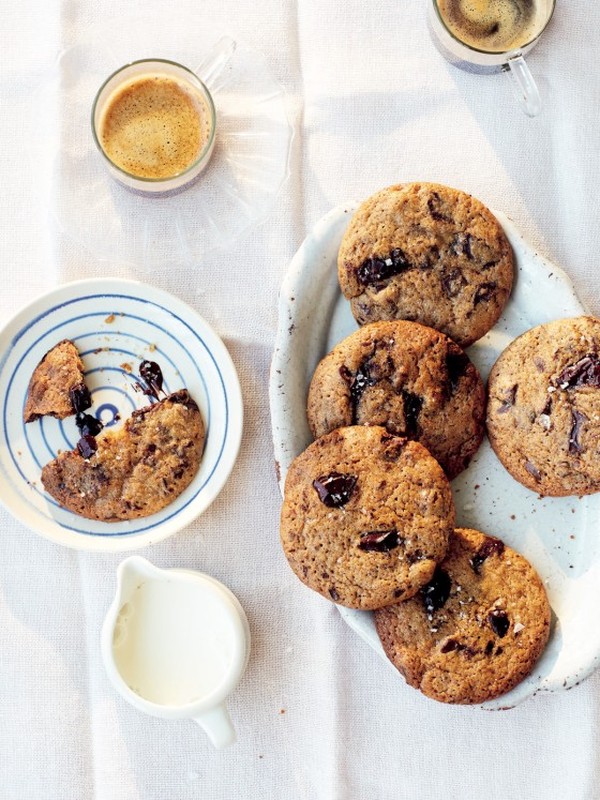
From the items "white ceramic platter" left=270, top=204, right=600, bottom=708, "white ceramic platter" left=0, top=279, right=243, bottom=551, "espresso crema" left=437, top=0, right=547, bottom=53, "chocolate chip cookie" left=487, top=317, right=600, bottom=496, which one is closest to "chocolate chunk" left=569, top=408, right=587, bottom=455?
"chocolate chip cookie" left=487, top=317, right=600, bottom=496

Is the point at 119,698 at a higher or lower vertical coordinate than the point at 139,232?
lower

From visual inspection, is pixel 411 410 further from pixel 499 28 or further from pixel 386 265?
pixel 499 28

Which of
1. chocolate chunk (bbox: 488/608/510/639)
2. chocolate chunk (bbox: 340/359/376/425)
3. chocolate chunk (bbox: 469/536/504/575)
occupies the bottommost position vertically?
chocolate chunk (bbox: 488/608/510/639)

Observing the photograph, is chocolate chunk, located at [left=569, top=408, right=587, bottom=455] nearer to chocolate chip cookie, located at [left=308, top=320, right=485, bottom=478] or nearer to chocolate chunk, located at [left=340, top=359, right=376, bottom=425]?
chocolate chip cookie, located at [left=308, top=320, right=485, bottom=478]

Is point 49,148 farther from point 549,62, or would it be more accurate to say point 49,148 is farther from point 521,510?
point 521,510

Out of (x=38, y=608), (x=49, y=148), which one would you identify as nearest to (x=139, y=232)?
(x=49, y=148)

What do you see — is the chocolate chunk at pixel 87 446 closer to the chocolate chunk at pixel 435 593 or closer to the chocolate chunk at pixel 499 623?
the chocolate chunk at pixel 435 593

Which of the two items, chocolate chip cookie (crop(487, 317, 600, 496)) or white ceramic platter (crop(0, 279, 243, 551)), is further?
white ceramic platter (crop(0, 279, 243, 551))
